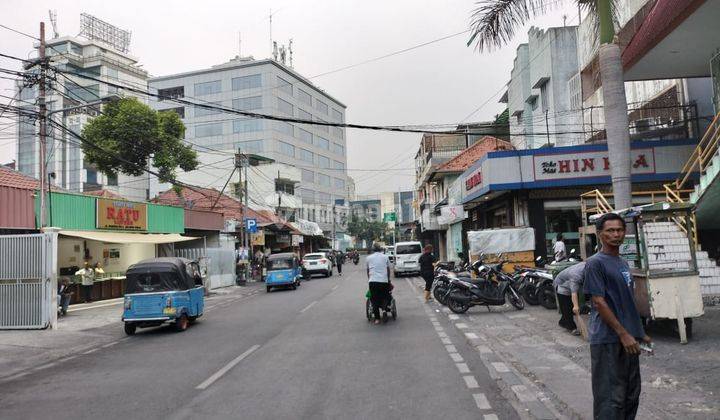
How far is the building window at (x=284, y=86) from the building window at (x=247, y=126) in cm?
628

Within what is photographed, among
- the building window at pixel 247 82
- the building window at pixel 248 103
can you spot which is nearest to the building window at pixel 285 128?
the building window at pixel 248 103

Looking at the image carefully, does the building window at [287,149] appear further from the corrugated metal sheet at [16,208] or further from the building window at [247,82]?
the corrugated metal sheet at [16,208]

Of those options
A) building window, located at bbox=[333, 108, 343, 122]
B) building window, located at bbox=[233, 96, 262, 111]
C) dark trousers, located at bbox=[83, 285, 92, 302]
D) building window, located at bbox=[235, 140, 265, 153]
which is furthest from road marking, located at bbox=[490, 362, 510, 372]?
building window, located at bbox=[333, 108, 343, 122]

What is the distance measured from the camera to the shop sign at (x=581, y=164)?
20609 mm

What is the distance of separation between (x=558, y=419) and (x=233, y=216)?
39.5m

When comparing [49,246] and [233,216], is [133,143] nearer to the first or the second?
[233,216]

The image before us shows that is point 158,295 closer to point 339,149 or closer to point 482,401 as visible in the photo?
point 482,401

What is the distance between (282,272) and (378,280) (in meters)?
13.7

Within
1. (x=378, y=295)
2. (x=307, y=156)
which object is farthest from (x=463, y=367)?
(x=307, y=156)

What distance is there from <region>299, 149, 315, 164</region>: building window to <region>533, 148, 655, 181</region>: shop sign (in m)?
66.2

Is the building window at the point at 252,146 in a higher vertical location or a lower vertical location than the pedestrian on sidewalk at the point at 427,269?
higher

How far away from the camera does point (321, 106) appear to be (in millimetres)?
95250

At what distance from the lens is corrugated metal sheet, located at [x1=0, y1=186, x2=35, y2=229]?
687 inches

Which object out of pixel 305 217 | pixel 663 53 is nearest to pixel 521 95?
pixel 663 53
